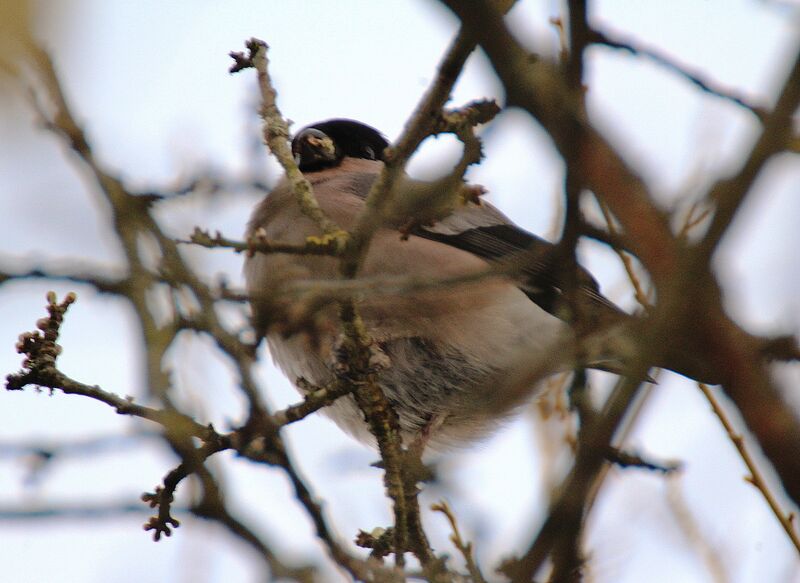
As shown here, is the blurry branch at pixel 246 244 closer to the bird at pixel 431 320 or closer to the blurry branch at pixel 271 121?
the blurry branch at pixel 271 121

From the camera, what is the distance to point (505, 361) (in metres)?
4.75

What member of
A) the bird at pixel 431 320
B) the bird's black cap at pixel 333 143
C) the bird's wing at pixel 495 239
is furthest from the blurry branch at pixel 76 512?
the bird's black cap at pixel 333 143

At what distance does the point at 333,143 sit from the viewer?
584 cm

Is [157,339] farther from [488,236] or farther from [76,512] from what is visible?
[488,236]

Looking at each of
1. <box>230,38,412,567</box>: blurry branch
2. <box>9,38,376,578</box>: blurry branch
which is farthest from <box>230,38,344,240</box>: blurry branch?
<box>9,38,376,578</box>: blurry branch

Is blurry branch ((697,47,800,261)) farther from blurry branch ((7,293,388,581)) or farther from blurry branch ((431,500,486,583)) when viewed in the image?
blurry branch ((431,500,486,583))

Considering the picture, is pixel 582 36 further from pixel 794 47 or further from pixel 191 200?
pixel 191 200

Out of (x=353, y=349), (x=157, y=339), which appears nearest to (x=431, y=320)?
(x=353, y=349)

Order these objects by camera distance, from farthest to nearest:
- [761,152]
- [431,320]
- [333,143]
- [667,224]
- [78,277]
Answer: [333,143] < [431,320] < [78,277] < [667,224] < [761,152]

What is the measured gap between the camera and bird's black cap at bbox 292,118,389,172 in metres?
5.73

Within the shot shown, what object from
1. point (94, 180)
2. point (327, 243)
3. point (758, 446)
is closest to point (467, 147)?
point (327, 243)

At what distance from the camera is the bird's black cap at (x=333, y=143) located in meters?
5.73

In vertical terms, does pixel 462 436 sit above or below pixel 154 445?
above

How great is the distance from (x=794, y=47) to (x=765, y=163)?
0.66ft
